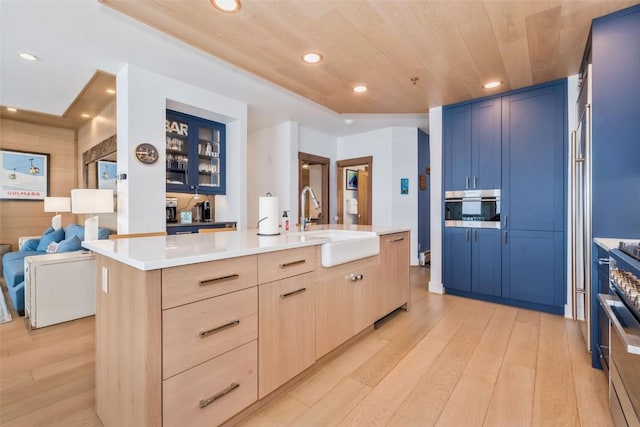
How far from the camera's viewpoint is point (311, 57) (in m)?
2.63

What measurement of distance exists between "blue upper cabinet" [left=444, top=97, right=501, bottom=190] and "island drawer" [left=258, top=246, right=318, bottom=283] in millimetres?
2541

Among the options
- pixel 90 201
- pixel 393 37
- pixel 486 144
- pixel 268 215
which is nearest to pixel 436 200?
pixel 486 144

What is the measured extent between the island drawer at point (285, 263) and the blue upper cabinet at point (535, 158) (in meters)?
2.58

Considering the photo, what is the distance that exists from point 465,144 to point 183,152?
138 inches

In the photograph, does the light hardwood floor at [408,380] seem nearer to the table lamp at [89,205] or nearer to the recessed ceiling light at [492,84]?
the table lamp at [89,205]

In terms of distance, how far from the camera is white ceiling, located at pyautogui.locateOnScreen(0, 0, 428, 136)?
6.92 ft

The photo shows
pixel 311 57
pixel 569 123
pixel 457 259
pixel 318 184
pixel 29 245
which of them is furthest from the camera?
pixel 318 184

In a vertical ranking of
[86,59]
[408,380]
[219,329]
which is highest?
[86,59]

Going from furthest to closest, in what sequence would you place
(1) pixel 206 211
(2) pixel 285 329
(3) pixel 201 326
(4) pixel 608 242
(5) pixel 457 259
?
(1) pixel 206 211 → (5) pixel 457 259 → (4) pixel 608 242 → (2) pixel 285 329 → (3) pixel 201 326

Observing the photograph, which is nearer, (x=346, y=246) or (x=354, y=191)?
(x=346, y=246)

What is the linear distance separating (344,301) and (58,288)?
2760 millimetres

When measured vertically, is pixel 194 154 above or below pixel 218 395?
above

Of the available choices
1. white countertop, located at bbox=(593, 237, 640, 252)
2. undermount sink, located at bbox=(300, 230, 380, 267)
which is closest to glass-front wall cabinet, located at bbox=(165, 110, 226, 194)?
undermount sink, located at bbox=(300, 230, 380, 267)

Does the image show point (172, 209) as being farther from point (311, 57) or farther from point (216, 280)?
point (216, 280)
